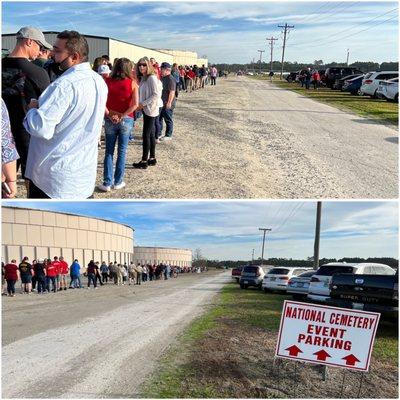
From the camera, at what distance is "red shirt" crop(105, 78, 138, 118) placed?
7.47 m

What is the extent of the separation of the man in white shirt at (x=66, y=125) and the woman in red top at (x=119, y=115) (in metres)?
3.23

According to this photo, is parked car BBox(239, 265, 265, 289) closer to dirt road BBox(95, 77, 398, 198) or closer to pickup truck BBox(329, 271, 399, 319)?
dirt road BBox(95, 77, 398, 198)

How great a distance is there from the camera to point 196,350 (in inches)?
263

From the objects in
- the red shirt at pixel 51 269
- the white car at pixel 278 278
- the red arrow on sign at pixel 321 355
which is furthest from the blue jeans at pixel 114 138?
the white car at pixel 278 278

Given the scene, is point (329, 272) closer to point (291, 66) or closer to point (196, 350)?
point (196, 350)

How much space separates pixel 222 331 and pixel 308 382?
2.97m

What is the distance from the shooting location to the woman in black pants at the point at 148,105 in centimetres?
909

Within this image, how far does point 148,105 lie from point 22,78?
4.27 m

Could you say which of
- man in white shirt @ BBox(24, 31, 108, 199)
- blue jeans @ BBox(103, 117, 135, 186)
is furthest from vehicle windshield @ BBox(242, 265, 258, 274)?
man in white shirt @ BBox(24, 31, 108, 199)

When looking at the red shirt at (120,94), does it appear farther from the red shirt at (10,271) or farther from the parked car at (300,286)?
the parked car at (300,286)

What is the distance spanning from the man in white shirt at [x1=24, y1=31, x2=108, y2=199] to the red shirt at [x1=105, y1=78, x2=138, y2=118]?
343cm

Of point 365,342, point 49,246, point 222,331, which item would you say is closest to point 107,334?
point 222,331

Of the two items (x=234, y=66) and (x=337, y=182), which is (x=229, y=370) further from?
(x=234, y=66)

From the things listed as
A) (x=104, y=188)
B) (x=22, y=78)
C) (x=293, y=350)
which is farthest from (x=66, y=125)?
(x=104, y=188)
